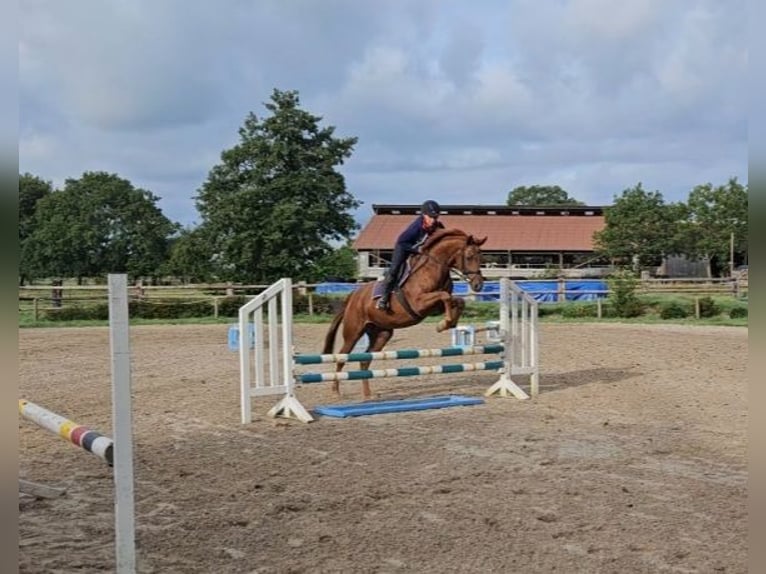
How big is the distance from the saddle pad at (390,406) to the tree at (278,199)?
25.5m

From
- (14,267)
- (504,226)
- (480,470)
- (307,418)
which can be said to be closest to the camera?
(14,267)

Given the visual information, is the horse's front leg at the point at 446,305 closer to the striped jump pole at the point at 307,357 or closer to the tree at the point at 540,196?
the striped jump pole at the point at 307,357

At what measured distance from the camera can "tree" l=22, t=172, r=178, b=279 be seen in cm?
4869

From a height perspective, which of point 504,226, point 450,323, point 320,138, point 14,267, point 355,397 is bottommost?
point 355,397

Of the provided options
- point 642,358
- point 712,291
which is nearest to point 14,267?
point 642,358

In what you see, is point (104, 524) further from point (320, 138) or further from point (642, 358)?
point (320, 138)

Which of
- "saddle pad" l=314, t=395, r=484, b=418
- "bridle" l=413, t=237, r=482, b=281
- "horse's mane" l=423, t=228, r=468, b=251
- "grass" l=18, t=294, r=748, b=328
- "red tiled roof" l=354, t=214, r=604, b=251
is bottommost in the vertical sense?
"saddle pad" l=314, t=395, r=484, b=418

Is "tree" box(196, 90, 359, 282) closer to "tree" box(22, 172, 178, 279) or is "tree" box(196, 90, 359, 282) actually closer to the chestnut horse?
"tree" box(22, 172, 178, 279)

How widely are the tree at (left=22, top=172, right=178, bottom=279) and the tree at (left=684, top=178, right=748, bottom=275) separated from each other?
36630 mm

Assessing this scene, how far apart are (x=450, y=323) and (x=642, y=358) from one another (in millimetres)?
5950

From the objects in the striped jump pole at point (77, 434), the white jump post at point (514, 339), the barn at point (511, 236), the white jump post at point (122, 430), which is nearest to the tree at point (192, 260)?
the barn at point (511, 236)

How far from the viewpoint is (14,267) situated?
5.20 ft

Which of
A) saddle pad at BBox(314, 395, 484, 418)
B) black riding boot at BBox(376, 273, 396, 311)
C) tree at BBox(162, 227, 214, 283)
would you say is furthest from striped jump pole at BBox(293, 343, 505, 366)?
tree at BBox(162, 227, 214, 283)

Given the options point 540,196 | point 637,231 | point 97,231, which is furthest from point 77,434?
point 540,196
